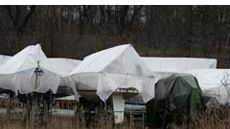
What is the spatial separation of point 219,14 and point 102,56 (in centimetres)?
2974

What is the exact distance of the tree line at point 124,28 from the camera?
3675cm

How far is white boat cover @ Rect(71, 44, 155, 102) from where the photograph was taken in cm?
1360

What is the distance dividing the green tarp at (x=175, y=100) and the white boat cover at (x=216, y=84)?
903 mm

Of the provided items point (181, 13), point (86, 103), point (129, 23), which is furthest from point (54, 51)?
point (86, 103)

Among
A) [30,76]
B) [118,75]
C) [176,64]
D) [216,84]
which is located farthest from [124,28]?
[118,75]

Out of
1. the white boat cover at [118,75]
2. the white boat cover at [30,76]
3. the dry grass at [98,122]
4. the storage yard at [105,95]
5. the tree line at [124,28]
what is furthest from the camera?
the tree line at [124,28]

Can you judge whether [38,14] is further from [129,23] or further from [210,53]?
[210,53]

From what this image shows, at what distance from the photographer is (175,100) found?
48.6 feet

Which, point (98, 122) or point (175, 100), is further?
point (175, 100)

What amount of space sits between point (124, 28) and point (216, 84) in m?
27.1

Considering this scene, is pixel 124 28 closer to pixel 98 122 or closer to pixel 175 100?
pixel 175 100

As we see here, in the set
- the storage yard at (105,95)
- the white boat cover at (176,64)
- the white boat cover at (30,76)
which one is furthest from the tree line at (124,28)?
the white boat cover at (30,76)

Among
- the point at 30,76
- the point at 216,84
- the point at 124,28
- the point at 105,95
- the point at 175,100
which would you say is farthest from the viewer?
the point at 124,28

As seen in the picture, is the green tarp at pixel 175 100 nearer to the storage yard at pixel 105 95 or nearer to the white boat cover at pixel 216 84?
the storage yard at pixel 105 95
